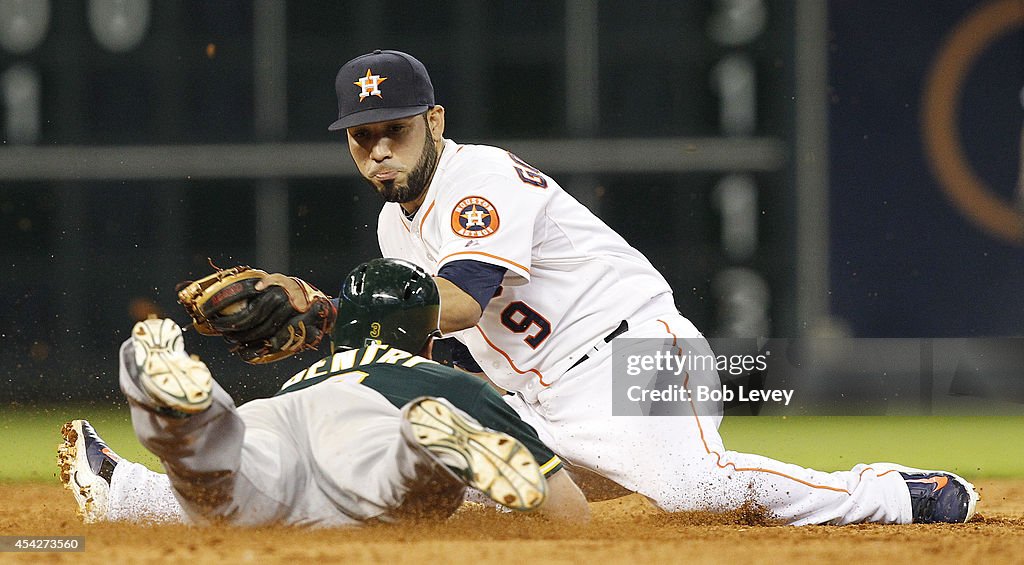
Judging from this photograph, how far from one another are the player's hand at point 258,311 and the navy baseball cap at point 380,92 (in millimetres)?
415

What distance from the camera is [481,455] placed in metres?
2.20

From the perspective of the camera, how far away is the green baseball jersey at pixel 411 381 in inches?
102

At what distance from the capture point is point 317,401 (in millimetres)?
2562

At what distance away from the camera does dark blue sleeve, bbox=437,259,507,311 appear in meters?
2.92

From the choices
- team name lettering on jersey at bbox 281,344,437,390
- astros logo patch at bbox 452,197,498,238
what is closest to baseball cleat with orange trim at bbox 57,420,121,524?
team name lettering on jersey at bbox 281,344,437,390

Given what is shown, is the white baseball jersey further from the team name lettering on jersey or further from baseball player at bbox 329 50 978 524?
the team name lettering on jersey

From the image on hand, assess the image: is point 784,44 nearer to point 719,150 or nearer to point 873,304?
point 719,150

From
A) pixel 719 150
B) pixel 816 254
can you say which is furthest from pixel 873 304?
pixel 719 150

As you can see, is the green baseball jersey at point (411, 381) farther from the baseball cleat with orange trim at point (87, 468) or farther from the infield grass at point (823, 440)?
the infield grass at point (823, 440)

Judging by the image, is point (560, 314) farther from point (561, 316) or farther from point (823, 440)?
point (823, 440)

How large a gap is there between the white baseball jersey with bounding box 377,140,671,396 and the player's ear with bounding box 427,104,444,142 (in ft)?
0.14

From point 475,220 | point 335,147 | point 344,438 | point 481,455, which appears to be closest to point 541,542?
point 481,455

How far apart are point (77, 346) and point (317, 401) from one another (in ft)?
16.4

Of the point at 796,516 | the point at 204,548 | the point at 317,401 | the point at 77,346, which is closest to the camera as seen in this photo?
the point at 204,548
